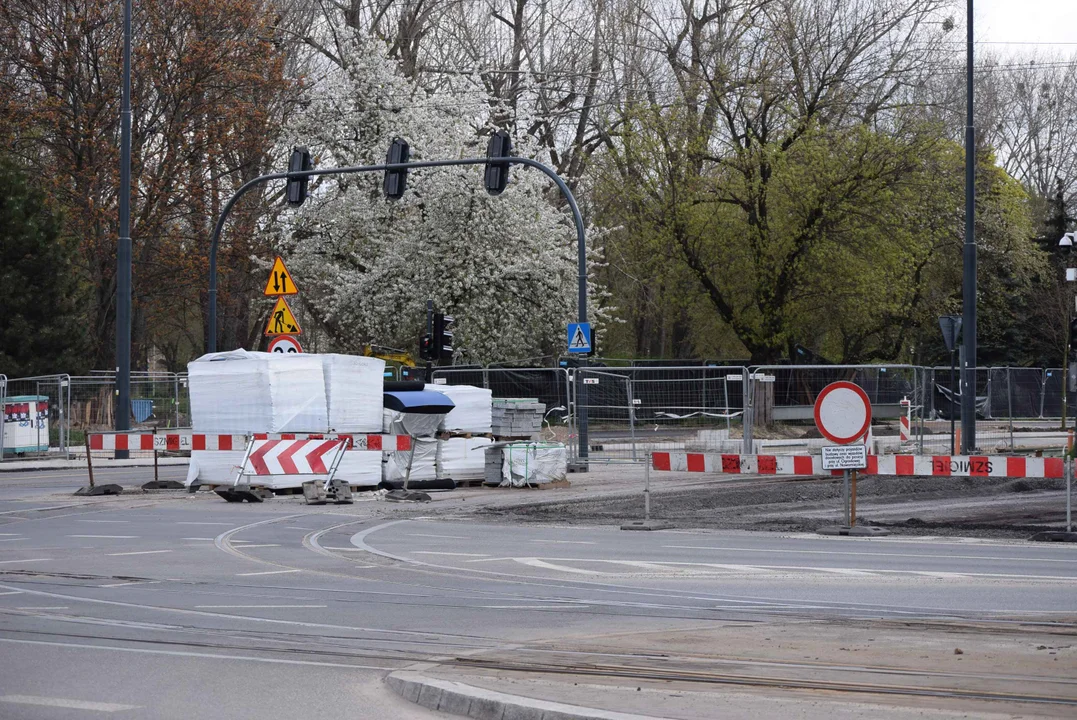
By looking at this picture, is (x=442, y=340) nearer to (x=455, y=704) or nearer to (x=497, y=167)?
(x=497, y=167)

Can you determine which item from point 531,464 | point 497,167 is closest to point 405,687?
point 531,464

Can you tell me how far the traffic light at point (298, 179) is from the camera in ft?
85.9

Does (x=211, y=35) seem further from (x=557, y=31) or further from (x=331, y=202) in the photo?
(x=557, y=31)

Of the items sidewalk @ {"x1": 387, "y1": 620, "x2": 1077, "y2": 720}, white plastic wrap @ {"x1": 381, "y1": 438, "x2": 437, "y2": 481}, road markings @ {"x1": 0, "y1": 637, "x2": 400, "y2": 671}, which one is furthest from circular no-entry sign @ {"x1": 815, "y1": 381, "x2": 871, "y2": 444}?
white plastic wrap @ {"x1": 381, "y1": 438, "x2": 437, "y2": 481}

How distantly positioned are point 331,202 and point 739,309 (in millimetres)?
14093

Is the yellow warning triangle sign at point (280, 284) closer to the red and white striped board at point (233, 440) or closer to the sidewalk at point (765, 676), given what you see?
the red and white striped board at point (233, 440)

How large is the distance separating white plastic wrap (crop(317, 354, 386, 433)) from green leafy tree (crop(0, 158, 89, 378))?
70.8 feet

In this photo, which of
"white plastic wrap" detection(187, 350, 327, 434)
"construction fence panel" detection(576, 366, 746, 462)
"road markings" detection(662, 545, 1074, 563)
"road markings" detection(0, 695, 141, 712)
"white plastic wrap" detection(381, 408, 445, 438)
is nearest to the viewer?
"road markings" detection(0, 695, 141, 712)

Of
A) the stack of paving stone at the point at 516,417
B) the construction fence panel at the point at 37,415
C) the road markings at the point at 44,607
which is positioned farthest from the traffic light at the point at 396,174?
the road markings at the point at 44,607

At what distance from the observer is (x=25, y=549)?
1454cm

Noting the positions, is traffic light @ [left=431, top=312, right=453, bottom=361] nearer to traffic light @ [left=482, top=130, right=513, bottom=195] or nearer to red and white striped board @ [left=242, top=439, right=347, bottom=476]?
traffic light @ [left=482, top=130, right=513, bottom=195]

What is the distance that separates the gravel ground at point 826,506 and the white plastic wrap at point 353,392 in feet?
10.9

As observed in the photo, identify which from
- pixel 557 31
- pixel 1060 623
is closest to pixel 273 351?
pixel 1060 623

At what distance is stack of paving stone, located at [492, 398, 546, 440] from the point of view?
82.3 ft
